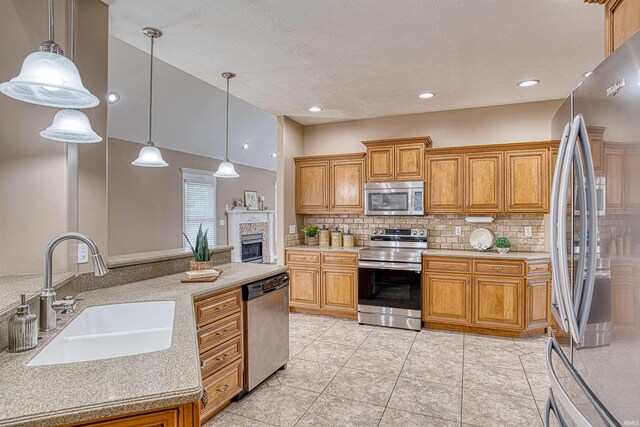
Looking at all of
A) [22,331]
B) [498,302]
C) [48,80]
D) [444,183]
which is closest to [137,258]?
[22,331]

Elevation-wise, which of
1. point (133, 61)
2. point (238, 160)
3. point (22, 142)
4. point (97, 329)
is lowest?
point (97, 329)

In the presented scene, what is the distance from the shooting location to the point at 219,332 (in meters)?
2.29

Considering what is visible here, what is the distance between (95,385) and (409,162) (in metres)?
4.05

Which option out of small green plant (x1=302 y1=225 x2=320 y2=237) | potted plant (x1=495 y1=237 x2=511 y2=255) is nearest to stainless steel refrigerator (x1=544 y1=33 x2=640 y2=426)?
potted plant (x1=495 y1=237 x2=511 y2=255)

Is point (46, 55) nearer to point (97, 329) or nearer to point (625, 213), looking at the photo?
point (97, 329)

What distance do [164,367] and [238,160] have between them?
23.5ft

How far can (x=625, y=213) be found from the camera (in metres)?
0.94

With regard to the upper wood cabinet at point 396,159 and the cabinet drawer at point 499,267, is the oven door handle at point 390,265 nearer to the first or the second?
the cabinet drawer at point 499,267

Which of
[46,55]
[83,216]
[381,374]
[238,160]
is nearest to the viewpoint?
[46,55]

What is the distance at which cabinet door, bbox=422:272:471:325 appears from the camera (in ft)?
13.0

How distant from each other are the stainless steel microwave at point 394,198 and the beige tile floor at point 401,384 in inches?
59.9

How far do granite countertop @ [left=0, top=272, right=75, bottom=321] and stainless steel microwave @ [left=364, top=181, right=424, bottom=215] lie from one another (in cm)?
342

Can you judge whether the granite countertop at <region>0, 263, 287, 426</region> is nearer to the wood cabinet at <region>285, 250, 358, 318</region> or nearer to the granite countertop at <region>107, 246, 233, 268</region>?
the granite countertop at <region>107, 246, 233, 268</region>

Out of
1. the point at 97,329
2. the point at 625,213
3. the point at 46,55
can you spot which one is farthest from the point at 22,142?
the point at 625,213
